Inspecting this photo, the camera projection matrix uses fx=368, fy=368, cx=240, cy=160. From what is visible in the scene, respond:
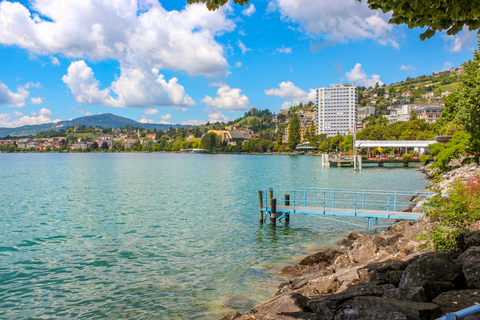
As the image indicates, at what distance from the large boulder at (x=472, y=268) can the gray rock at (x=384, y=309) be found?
1.52 meters

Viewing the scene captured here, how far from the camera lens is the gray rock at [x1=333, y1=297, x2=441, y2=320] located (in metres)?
5.23

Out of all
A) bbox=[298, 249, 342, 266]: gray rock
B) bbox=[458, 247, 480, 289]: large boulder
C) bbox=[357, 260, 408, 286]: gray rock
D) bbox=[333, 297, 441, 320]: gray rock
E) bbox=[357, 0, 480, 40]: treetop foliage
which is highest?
bbox=[357, 0, 480, 40]: treetop foliage

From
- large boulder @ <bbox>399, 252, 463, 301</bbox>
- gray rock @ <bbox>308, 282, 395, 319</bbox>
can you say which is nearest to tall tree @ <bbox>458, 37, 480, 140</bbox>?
large boulder @ <bbox>399, 252, 463, 301</bbox>

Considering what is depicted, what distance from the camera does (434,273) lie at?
681 cm

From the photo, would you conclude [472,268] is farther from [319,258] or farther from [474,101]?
[474,101]

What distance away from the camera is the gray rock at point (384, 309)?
523cm

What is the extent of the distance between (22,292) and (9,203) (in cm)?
2434

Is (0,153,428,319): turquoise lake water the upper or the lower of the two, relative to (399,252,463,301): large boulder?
lower

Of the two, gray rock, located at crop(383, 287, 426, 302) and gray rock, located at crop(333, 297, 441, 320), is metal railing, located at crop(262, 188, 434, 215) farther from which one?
gray rock, located at crop(333, 297, 441, 320)

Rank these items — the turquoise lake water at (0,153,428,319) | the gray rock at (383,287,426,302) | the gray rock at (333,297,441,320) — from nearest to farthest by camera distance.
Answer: the gray rock at (333,297,441,320), the gray rock at (383,287,426,302), the turquoise lake water at (0,153,428,319)

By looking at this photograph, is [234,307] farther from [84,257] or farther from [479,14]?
[479,14]

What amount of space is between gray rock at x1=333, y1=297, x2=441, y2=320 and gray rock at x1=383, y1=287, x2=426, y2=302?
0.23 meters

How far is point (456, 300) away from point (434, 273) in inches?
47.3

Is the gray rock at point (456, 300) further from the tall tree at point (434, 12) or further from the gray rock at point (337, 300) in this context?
the tall tree at point (434, 12)
